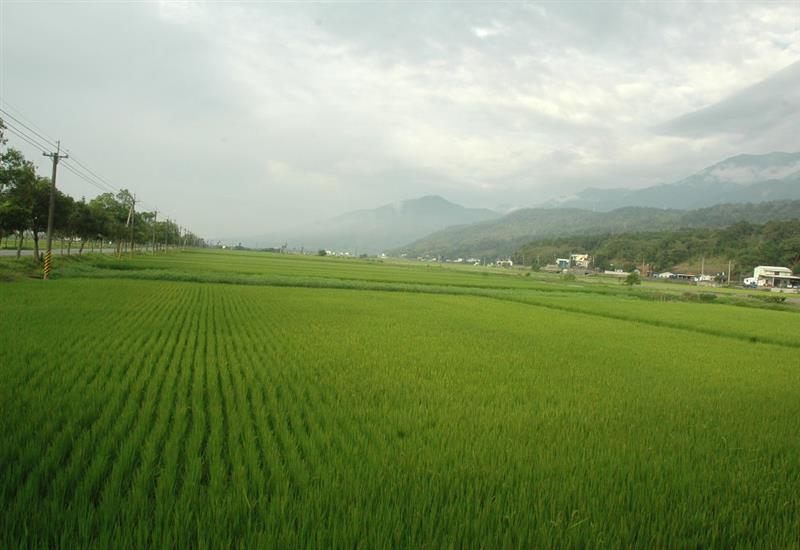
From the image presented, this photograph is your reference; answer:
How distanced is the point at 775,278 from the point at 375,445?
89.2m

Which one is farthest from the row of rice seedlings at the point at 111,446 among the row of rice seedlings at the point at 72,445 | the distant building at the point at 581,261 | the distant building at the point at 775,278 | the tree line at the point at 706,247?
the distant building at the point at 581,261

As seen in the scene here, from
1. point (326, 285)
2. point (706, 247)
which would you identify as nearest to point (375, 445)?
point (326, 285)

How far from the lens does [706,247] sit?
9356 cm

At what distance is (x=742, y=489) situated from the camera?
13.4ft

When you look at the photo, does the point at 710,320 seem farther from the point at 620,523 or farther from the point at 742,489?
the point at 620,523

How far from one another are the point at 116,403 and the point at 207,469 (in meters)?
2.20

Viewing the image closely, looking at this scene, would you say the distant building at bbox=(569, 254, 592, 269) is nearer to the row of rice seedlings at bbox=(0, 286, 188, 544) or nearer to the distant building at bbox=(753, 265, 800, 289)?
the distant building at bbox=(753, 265, 800, 289)

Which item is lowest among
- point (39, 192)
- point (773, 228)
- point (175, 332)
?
point (175, 332)

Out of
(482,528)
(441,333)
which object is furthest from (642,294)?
(482,528)

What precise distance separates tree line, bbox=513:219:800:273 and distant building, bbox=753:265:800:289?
19.2 feet

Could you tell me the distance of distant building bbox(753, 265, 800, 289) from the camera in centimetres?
7062

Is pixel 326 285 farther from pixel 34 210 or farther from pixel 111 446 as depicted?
pixel 111 446

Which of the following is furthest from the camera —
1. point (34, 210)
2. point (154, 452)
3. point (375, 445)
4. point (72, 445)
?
point (34, 210)

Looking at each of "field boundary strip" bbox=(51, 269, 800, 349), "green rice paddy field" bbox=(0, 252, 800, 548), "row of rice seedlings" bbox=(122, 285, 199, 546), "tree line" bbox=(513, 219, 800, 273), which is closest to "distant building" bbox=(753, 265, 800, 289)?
"tree line" bbox=(513, 219, 800, 273)
